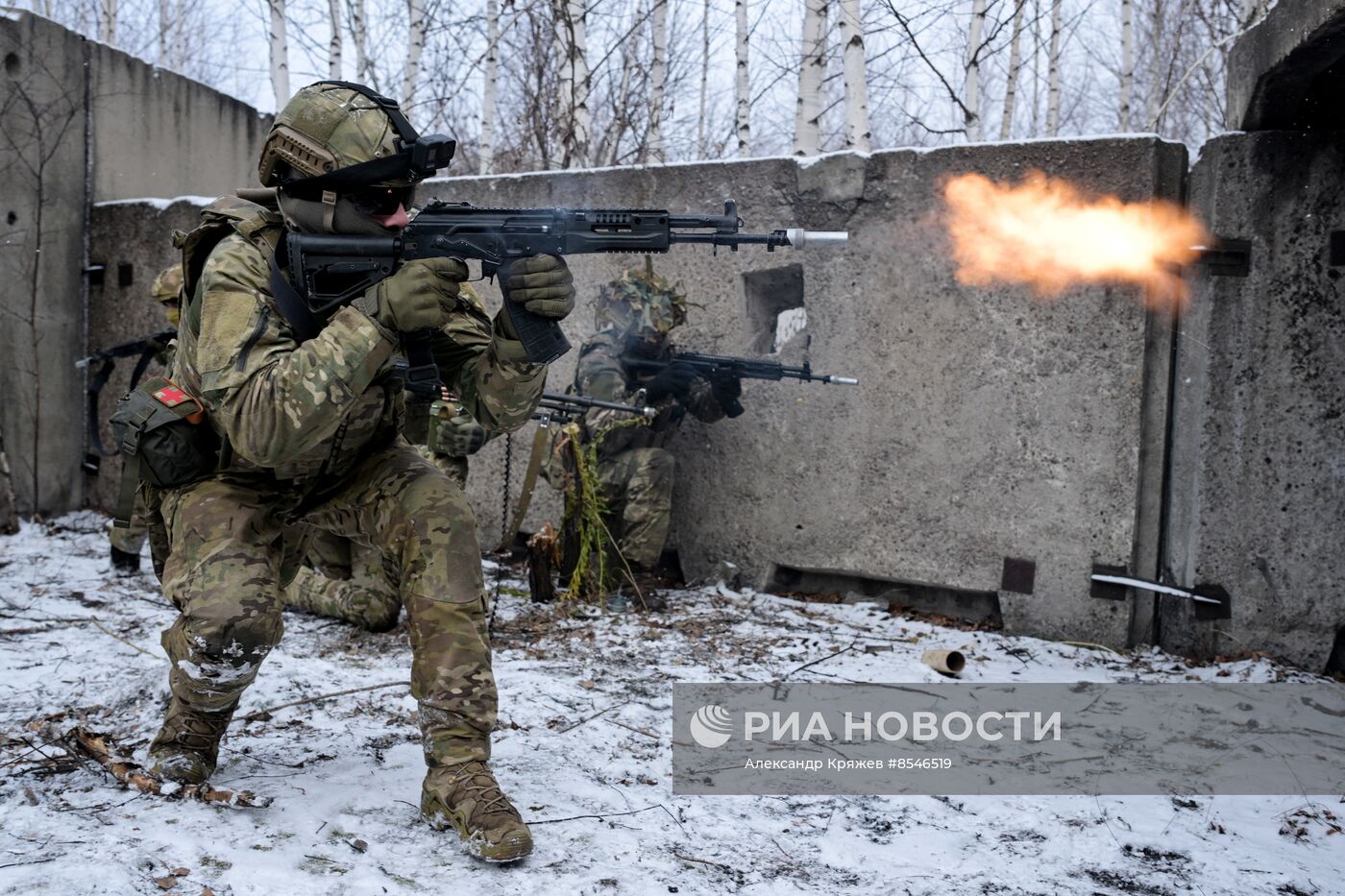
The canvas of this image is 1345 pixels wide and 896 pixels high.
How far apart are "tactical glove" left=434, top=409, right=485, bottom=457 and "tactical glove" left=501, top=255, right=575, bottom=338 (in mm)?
2477

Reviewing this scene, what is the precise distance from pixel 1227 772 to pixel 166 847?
3.21 m

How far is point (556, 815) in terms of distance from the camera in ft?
10.1

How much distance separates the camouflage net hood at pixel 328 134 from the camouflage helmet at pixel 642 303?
8.81 ft

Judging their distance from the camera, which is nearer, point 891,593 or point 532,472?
point 891,593

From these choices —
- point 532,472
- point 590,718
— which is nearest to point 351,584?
point 532,472

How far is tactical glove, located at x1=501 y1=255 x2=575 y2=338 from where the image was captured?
3.08 metres

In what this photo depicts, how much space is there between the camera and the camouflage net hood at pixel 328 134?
3.07 meters

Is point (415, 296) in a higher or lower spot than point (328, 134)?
lower

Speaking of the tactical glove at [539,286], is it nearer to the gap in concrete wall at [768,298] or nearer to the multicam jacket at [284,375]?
the multicam jacket at [284,375]

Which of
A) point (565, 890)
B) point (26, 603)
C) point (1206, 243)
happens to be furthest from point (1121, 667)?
point (26, 603)

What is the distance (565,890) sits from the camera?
264 centimetres

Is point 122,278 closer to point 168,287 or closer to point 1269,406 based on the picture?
point 168,287

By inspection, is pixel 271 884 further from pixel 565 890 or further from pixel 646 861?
pixel 646 861
